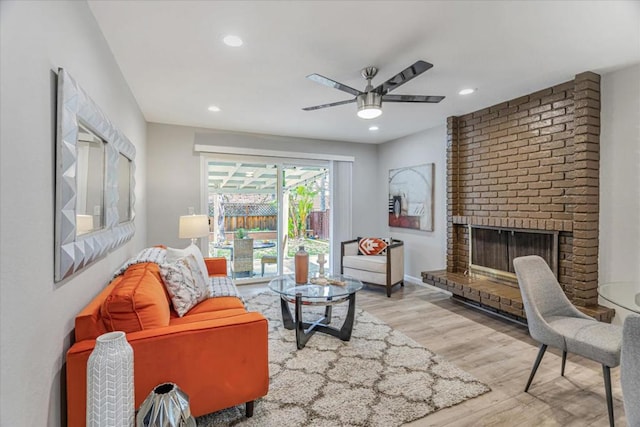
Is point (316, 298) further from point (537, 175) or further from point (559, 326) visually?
point (537, 175)

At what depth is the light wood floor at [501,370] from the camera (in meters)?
1.95

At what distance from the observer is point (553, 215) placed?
10.6 ft

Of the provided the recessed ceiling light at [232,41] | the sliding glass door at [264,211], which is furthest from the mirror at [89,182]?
the sliding glass door at [264,211]

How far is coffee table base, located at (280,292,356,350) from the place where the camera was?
2.84m

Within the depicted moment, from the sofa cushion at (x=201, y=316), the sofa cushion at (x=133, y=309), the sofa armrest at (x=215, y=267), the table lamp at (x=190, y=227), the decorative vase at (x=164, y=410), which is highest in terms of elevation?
the table lamp at (x=190, y=227)

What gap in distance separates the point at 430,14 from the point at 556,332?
2165 millimetres

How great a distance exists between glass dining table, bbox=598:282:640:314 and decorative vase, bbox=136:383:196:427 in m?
2.09

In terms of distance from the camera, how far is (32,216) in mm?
1185

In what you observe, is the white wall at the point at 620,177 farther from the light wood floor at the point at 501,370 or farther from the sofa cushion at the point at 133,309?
the sofa cushion at the point at 133,309

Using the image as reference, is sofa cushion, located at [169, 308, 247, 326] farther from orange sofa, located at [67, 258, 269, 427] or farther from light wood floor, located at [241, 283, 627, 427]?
light wood floor, located at [241, 283, 627, 427]

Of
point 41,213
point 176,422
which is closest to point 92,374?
point 176,422

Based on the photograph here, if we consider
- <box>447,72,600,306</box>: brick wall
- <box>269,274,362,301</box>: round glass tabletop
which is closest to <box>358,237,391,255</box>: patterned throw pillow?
<box>447,72,600,306</box>: brick wall

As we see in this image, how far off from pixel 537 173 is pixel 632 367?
8.49 feet

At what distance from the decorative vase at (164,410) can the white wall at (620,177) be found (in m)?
3.56
